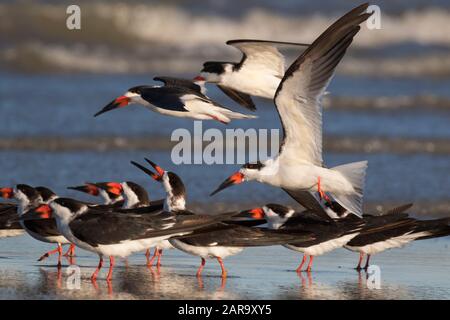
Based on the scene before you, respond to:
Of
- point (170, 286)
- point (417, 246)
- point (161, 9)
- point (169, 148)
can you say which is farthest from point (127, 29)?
point (170, 286)

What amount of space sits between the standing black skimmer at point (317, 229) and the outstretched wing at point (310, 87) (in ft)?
1.46

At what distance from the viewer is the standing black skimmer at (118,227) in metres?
7.20

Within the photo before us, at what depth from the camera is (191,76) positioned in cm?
1964

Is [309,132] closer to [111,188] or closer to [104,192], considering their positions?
[111,188]

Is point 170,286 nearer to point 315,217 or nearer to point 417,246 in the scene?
point 315,217

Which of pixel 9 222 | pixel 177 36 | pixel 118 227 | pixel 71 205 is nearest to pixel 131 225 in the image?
pixel 118 227

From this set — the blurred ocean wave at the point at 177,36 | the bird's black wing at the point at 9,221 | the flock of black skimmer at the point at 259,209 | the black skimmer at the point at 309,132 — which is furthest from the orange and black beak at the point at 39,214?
the blurred ocean wave at the point at 177,36

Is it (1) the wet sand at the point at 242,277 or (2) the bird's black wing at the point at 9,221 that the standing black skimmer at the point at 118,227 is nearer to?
(1) the wet sand at the point at 242,277

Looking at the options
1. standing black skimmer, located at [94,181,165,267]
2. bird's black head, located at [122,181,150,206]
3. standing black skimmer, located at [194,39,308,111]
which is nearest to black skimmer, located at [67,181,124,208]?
standing black skimmer, located at [94,181,165,267]

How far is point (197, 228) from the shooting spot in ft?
23.6

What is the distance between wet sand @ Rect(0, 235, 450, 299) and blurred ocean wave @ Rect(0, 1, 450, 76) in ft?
38.0

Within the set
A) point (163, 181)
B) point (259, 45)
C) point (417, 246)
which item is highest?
point (259, 45)
